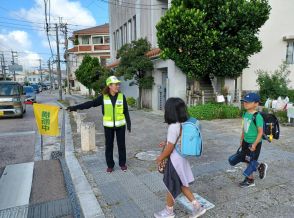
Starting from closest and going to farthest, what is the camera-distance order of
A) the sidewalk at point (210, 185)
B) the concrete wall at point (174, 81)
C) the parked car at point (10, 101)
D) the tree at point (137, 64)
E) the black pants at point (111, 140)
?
the sidewalk at point (210, 185) < the black pants at point (111, 140) < the concrete wall at point (174, 81) < the parked car at point (10, 101) < the tree at point (137, 64)

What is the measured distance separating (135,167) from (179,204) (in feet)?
5.58

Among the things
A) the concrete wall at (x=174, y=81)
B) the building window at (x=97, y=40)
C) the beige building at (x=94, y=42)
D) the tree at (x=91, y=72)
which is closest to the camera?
the concrete wall at (x=174, y=81)

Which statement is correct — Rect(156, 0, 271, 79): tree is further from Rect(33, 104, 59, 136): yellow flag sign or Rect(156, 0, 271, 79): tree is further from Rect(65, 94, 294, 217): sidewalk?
Rect(33, 104, 59, 136): yellow flag sign

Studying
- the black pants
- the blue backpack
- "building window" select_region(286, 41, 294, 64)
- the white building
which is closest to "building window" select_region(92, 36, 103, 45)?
the white building

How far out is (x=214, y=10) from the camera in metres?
9.55

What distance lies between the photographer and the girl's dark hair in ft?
9.33

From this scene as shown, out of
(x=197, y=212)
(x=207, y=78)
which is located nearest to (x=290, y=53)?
(x=207, y=78)

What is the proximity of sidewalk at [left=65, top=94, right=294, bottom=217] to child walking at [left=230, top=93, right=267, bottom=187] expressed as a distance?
0.28 metres

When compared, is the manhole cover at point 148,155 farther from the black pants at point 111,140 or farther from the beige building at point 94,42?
the beige building at point 94,42

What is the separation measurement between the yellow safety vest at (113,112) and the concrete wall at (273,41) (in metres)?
11.4

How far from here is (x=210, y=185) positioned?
4.11 m

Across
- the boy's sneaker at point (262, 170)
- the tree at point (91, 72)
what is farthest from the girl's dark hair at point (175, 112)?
the tree at point (91, 72)

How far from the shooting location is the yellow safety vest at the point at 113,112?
4.57 metres

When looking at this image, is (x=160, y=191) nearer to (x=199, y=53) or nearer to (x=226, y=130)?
(x=226, y=130)
